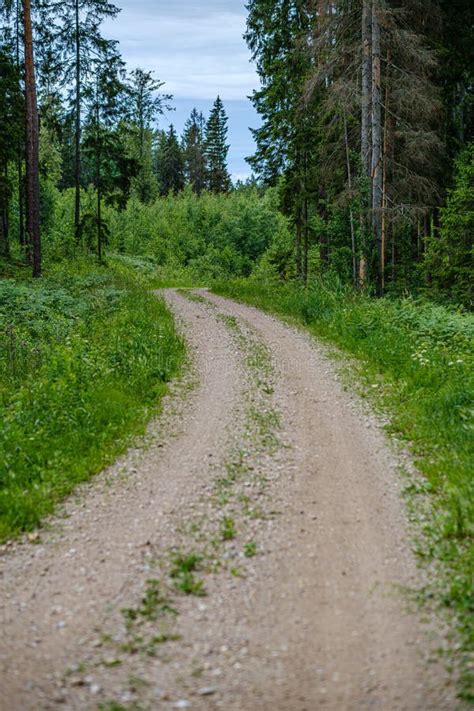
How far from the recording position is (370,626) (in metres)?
4.04

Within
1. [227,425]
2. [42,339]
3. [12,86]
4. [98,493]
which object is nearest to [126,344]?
[42,339]

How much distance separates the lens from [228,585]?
460 cm

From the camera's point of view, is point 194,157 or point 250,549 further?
point 194,157

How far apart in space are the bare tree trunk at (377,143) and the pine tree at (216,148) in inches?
2272

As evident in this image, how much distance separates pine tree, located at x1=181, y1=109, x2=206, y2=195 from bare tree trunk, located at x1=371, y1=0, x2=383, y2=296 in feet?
187

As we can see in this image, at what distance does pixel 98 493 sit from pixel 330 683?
12.1 ft

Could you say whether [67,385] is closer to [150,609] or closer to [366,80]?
[150,609]

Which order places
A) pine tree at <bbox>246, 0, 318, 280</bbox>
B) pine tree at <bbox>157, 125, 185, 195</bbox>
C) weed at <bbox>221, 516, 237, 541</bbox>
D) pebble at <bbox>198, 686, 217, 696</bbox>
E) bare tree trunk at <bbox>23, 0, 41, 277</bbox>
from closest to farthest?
pebble at <bbox>198, 686, 217, 696</bbox> < weed at <bbox>221, 516, 237, 541</bbox> < bare tree trunk at <bbox>23, 0, 41, 277</bbox> < pine tree at <bbox>246, 0, 318, 280</bbox> < pine tree at <bbox>157, 125, 185, 195</bbox>

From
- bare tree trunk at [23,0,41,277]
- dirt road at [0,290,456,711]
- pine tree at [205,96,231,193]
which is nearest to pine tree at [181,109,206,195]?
pine tree at [205,96,231,193]

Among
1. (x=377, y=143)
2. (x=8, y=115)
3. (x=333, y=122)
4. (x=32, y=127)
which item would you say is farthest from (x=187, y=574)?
(x=8, y=115)

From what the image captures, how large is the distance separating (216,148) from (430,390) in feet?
232

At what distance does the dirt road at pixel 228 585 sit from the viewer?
11.5 ft

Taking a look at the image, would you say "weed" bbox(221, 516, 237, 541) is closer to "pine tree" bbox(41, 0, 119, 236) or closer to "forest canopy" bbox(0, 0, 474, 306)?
"forest canopy" bbox(0, 0, 474, 306)

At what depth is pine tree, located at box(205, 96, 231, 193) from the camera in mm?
73875
